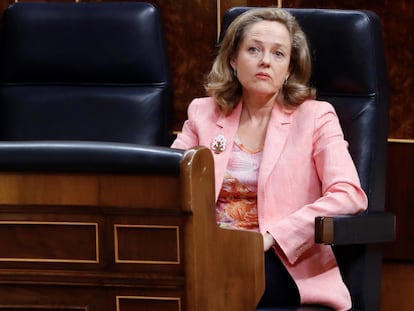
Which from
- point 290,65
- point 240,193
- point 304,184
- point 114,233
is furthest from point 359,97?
point 114,233

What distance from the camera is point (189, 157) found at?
1626 mm

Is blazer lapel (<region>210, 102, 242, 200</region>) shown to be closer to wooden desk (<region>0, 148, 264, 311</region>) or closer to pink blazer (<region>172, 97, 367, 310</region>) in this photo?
pink blazer (<region>172, 97, 367, 310</region>)

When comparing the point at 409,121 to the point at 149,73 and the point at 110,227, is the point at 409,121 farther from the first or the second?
the point at 110,227

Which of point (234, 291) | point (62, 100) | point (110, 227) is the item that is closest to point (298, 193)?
point (234, 291)

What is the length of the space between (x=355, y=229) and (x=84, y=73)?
3.77 ft

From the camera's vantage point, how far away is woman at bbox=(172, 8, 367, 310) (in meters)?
2.25

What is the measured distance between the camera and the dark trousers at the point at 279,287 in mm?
2242

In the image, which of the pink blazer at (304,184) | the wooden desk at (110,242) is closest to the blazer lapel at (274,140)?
the pink blazer at (304,184)

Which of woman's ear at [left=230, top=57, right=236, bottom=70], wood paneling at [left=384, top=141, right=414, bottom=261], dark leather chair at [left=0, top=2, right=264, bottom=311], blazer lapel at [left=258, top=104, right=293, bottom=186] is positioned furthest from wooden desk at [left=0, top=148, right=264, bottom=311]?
A: wood paneling at [left=384, top=141, right=414, bottom=261]

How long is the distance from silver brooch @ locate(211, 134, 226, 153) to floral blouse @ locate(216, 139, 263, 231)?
36mm

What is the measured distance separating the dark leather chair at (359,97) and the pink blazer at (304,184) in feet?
0.25

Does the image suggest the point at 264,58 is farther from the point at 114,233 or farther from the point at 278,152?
the point at 114,233

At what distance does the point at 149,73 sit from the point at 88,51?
0.68ft

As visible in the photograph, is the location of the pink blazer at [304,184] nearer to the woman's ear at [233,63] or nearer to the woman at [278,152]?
the woman at [278,152]
